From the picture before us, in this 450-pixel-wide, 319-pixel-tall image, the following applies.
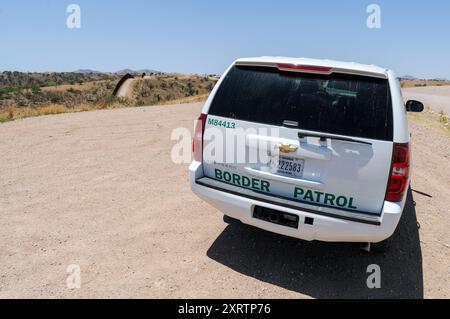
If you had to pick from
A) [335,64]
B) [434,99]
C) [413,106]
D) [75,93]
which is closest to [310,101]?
[335,64]

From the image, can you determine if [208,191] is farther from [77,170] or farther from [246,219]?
[77,170]

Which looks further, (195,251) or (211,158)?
(195,251)

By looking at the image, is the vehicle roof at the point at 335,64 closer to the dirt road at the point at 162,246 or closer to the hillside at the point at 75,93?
the dirt road at the point at 162,246

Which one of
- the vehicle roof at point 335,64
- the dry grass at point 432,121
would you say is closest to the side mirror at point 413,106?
the vehicle roof at point 335,64

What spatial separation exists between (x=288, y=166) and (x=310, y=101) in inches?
25.7

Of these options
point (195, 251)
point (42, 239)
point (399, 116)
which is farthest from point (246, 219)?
point (42, 239)

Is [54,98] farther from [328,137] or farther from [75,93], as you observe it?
[328,137]

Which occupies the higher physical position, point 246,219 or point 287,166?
point 287,166

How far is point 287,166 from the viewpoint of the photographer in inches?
136

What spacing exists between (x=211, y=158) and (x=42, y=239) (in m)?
2.37

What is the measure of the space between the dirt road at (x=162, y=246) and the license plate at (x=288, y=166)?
1.21 metres

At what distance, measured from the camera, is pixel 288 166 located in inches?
136

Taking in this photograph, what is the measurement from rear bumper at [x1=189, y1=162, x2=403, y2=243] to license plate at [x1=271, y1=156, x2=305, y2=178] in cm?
31

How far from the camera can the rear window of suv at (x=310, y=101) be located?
325 centimetres
